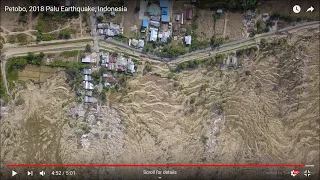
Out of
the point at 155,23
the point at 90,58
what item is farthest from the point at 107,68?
the point at 155,23

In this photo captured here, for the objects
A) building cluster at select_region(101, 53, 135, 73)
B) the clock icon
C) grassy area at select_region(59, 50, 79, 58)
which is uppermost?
the clock icon

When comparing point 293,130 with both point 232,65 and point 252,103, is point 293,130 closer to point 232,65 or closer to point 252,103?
point 252,103

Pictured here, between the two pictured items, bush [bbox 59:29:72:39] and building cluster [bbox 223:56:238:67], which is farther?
building cluster [bbox 223:56:238:67]


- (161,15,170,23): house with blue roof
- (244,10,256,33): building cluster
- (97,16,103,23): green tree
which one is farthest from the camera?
(244,10,256,33): building cluster

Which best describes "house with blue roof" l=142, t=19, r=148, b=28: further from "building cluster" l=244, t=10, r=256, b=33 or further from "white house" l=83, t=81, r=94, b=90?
"building cluster" l=244, t=10, r=256, b=33

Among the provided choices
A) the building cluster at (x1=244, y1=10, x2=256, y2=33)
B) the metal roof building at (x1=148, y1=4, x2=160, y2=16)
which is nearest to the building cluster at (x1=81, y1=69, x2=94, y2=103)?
the metal roof building at (x1=148, y1=4, x2=160, y2=16)

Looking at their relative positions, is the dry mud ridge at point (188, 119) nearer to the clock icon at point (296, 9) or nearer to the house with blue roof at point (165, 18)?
the clock icon at point (296, 9)

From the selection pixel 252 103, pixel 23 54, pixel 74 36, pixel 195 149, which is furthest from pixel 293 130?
pixel 23 54
